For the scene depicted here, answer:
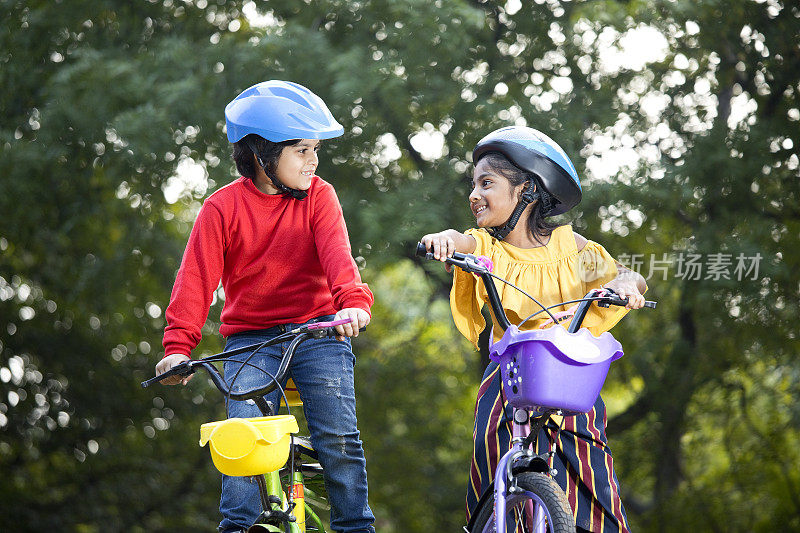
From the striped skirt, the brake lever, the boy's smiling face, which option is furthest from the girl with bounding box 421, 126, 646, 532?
the boy's smiling face

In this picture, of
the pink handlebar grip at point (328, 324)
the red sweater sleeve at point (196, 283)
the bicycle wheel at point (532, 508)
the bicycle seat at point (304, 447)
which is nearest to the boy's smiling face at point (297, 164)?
the red sweater sleeve at point (196, 283)

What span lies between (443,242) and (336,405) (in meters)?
0.66

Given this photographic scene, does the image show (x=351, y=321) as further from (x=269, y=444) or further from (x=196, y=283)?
(x=196, y=283)

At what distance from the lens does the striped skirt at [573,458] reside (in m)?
2.98

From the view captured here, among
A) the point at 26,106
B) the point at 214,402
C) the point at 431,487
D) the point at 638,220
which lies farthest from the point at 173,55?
the point at 431,487

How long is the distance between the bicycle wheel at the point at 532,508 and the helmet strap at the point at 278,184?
1192 millimetres

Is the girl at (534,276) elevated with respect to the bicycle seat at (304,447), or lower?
elevated

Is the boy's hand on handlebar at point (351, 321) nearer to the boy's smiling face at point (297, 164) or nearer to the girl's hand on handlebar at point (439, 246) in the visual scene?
the girl's hand on handlebar at point (439, 246)

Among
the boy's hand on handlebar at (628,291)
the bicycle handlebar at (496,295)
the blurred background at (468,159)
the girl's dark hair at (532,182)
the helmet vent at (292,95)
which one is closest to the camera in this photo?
the bicycle handlebar at (496,295)

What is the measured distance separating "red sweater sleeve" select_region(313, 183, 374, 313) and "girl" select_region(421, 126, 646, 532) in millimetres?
353

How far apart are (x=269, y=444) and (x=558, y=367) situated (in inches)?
31.1

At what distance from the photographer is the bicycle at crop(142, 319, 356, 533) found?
2385 mm

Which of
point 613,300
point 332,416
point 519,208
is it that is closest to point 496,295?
point 613,300

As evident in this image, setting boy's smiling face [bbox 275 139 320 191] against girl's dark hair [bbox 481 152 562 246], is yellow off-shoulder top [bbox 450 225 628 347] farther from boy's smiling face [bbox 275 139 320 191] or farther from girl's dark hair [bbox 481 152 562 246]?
boy's smiling face [bbox 275 139 320 191]
